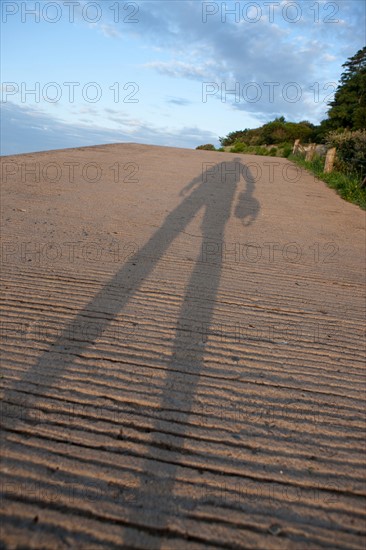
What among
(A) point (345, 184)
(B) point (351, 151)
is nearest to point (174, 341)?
(A) point (345, 184)

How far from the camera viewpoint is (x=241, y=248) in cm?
660

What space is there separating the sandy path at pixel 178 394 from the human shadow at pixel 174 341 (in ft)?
0.04

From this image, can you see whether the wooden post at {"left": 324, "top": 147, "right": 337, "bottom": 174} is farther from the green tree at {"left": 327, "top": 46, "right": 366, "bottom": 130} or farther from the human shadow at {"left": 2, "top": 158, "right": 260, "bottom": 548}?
the green tree at {"left": 327, "top": 46, "right": 366, "bottom": 130}

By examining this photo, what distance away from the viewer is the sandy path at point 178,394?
1.97 m

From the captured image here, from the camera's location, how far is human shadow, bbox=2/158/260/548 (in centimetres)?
215

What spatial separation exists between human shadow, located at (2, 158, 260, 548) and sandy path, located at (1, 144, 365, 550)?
13mm

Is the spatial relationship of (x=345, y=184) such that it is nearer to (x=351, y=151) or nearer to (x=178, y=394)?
(x=351, y=151)

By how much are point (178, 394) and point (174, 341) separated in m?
0.71

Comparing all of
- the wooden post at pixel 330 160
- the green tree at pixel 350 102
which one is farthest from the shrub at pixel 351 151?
the green tree at pixel 350 102

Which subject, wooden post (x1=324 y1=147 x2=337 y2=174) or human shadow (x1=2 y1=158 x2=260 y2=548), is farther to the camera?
wooden post (x1=324 y1=147 x2=337 y2=174)

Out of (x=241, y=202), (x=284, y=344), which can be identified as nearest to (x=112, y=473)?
(x=284, y=344)

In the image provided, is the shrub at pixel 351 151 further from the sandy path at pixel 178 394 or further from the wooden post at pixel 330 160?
the sandy path at pixel 178 394

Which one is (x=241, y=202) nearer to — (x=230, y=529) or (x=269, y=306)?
(x=269, y=306)

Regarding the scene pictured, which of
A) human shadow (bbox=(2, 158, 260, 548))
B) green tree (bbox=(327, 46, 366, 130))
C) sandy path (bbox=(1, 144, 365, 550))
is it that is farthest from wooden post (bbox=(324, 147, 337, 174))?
green tree (bbox=(327, 46, 366, 130))
